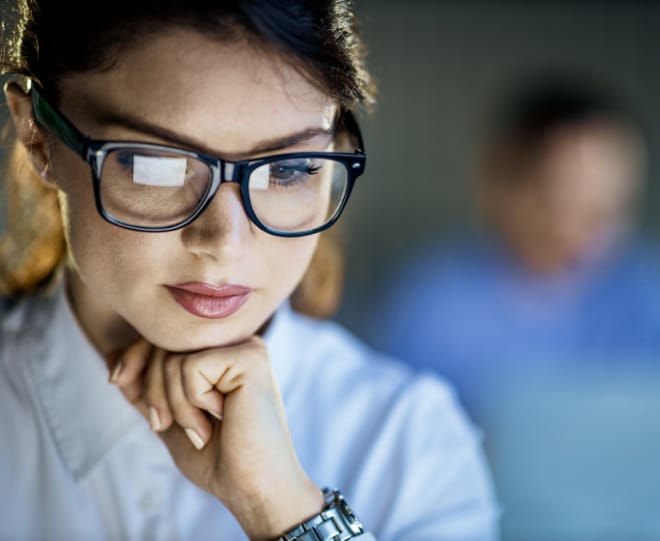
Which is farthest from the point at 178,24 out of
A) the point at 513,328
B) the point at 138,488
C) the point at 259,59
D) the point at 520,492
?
the point at 513,328

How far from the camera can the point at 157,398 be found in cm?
79

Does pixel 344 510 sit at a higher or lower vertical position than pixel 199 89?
lower

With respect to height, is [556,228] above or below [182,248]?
below

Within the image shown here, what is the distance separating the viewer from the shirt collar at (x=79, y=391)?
93 cm

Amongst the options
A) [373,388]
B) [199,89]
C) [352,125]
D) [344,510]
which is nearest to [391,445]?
[373,388]

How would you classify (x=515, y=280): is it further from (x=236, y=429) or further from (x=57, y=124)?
(x=57, y=124)

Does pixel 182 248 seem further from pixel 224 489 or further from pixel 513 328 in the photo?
pixel 513 328

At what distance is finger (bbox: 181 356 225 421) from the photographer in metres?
0.75

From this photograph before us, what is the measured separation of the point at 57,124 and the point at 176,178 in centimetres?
13

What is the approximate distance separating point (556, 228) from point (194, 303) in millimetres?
1623

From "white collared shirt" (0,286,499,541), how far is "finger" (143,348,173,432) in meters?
0.15

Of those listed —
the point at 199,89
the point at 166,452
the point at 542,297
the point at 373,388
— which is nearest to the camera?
the point at 199,89

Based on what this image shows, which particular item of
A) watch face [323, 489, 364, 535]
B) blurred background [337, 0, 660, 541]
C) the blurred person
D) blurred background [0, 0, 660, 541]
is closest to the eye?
watch face [323, 489, 364, 535]

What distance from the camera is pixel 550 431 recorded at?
1.90m
